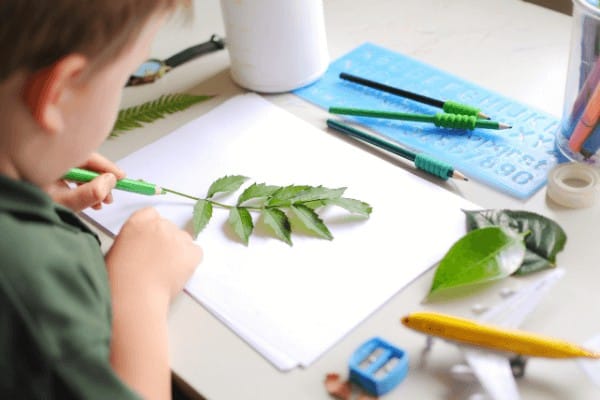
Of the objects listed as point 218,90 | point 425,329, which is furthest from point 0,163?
point 218,90

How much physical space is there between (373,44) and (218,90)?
0.64 ft

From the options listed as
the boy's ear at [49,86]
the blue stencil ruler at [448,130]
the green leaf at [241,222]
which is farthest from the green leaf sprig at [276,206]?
the boy's ear at [49,86]

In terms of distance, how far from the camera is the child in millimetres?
422

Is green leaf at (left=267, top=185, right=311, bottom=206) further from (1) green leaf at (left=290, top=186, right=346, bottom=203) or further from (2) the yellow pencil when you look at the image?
(2) the yellow pencil

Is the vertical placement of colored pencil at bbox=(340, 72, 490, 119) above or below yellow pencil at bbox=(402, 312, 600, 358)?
above

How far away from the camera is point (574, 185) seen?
2.15ft

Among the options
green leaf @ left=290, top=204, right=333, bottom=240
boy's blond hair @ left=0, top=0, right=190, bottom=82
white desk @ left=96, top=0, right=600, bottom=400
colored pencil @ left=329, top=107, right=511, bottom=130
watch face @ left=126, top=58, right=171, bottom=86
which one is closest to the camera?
boy's blond hair @ left=0, top=0, right=190, bottom=82

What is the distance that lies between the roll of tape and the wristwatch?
1.47 ft

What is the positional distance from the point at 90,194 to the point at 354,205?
0.23 meters

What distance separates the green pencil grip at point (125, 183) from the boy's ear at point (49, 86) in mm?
221

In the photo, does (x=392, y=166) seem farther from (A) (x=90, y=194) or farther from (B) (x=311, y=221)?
(A) (x=90, y=194)

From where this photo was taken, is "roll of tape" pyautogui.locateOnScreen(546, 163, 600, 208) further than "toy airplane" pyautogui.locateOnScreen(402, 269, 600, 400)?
Yes

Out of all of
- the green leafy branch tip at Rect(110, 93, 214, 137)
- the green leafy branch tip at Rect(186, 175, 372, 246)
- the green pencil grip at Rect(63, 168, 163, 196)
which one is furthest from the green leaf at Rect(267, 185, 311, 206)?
the green leafy branch tip at Rect(110, 93, 214, 137)

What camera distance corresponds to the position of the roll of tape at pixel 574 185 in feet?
2.07
